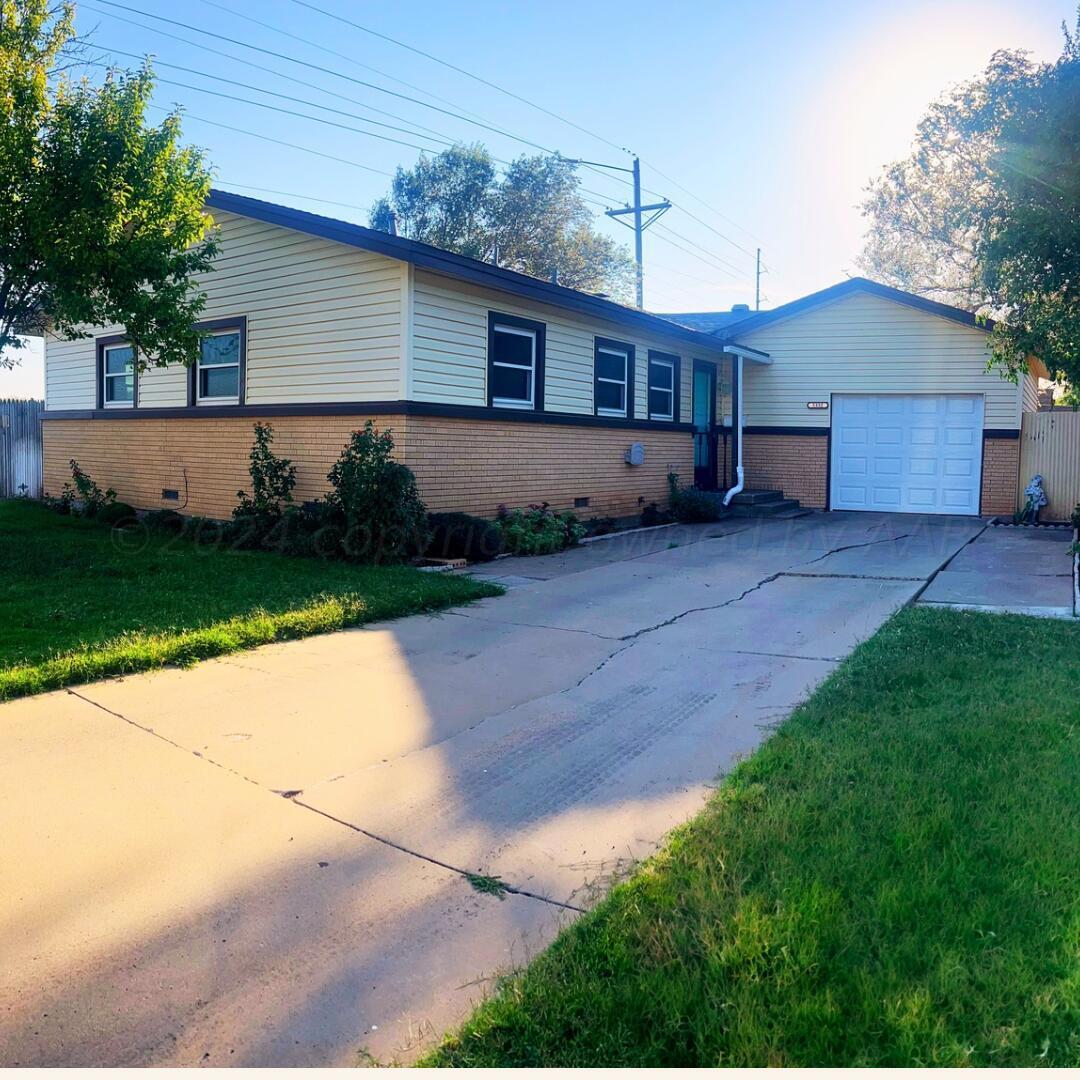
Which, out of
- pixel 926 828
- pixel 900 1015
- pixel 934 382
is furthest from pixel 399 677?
pixel 934 382

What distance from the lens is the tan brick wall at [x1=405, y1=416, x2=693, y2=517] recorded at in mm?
11828

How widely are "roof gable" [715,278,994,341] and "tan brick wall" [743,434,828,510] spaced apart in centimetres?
242

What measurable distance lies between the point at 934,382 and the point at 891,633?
12.7 meters

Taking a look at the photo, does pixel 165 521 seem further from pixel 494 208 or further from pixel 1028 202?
pixel 494 208

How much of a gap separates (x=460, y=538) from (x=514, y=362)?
125 inches

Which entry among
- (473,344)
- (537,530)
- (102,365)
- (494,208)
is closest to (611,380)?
(473,344)

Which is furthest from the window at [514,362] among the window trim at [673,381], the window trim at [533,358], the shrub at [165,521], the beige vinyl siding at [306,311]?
the shrub at [165,521]

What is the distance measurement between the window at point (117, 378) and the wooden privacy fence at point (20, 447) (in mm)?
2898

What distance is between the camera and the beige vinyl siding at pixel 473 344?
1152 cm

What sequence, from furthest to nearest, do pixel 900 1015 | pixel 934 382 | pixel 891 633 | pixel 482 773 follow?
pixel 934 382
pixel 891 633
pixel 482 773
pixel 900 1015

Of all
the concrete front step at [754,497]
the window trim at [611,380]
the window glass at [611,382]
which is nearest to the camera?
the window trim at [611,380]

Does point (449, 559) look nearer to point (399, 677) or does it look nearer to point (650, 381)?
point (399, 677)

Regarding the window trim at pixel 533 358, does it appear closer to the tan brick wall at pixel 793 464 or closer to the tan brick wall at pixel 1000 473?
the tan brick wall at pixel 793 464

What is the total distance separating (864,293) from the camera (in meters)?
18.9
